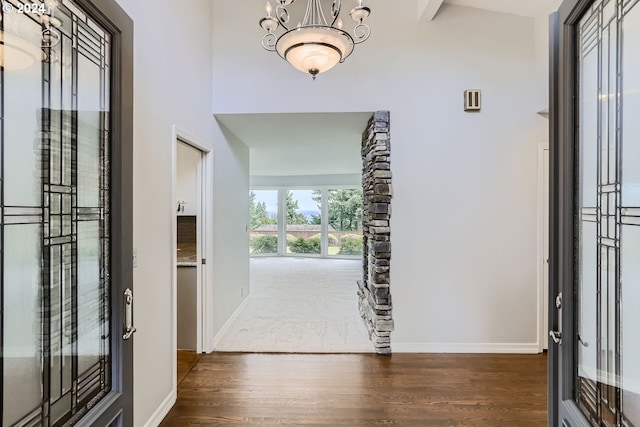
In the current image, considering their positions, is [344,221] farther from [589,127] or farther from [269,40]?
[589,127]

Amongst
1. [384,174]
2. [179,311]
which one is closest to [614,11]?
[384,174]

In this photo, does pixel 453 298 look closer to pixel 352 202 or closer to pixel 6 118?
pixel 6 118

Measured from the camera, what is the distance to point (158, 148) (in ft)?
7.43

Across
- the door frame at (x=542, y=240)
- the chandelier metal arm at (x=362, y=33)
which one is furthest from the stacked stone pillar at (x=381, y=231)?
the door frame at (x=542, y=240)

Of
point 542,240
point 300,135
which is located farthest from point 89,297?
point 542,240

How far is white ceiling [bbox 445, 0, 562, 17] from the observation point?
2.94 m

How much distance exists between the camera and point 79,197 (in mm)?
1228

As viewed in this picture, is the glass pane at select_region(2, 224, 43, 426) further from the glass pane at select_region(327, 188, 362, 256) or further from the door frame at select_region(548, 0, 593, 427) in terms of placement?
the glass pane at select_region(327, 188, 362, 256)

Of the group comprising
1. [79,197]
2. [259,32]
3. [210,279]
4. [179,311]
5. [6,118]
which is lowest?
[179,311]

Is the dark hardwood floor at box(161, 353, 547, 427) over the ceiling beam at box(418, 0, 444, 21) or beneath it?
beneath

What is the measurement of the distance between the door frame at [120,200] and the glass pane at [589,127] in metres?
1.72

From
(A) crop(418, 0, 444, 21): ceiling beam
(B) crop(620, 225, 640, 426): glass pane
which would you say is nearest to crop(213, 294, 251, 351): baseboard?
(B) crop(620, 225, 640, 426): glass pane

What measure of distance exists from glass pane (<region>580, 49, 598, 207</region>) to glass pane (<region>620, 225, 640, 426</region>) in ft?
0.65

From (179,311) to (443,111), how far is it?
334 centimetres
